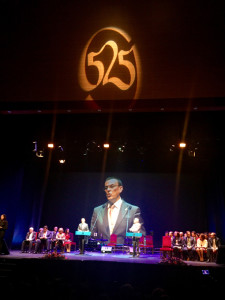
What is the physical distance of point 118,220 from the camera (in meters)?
12.6

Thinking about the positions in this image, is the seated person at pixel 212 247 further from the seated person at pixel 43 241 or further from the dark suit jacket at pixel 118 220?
the seated person at pixel 43 241

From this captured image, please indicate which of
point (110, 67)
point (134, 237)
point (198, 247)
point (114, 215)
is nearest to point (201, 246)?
point (198, 247)

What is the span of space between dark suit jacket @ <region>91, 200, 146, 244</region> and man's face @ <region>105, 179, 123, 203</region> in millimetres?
376

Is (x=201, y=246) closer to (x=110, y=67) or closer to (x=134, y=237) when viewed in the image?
(x=134, y=237)

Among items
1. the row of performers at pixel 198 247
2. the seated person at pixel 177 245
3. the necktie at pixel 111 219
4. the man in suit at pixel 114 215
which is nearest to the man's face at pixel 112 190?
the man in suit at pixel 114 215

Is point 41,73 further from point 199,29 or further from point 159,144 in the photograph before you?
point 159,144

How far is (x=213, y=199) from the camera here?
11094 mm

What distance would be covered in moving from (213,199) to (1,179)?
8.27 meters

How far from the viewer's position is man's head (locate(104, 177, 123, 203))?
1305 centimetres

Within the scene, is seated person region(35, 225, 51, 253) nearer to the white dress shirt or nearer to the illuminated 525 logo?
the white dress shirt

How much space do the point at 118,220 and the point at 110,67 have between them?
7911mm

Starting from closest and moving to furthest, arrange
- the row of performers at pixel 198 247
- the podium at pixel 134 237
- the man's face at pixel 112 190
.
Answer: the podium at pixel 134 237, the row of performers at pixel 198 247, the man's face at pixel 112 190

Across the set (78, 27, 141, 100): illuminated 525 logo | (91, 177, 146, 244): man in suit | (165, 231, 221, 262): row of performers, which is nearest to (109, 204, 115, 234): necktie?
(91, 177, 146, 244): man in suit

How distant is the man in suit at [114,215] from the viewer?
40.7 feet
